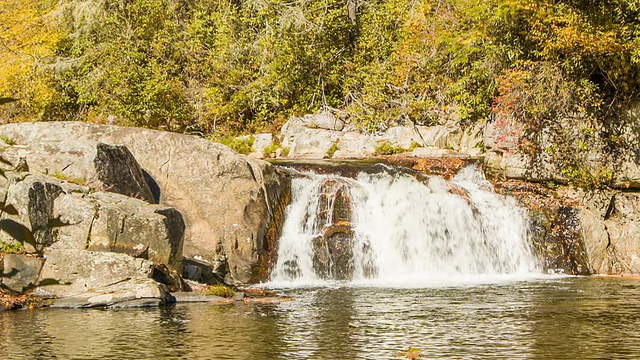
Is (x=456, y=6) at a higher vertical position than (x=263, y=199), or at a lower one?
higher

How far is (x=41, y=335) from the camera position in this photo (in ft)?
35.4

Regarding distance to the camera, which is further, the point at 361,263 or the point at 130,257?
the point at 361,263

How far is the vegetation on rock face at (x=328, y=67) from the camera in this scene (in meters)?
23.2

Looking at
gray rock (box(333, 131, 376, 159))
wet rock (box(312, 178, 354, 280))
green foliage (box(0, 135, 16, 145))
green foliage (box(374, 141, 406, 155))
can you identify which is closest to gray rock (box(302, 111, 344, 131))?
gray rock (box(333, 131, 376, 159))

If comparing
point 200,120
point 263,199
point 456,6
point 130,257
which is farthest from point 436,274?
point 200,120

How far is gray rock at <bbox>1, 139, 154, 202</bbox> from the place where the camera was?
17.0 meters

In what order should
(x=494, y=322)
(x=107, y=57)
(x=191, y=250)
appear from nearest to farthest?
1. (x=494, y=322)
2. (x=191, y=250)
3. (x=107, y=57)

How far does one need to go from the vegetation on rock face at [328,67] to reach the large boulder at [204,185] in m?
7.69

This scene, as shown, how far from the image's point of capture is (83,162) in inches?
674

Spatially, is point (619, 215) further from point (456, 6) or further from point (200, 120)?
point (200, 120)

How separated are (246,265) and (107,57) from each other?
63.8ft

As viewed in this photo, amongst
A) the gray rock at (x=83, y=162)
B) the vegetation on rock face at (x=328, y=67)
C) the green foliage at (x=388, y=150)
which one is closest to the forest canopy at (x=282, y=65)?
the vegetation on rock face at (x=328, y=67)

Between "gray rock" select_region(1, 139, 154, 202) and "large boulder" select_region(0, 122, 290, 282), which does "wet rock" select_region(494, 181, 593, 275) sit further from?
"gray rock" select_region(1, 139, 154, 202)

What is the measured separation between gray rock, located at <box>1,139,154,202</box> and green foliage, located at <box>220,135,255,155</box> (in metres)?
13.1
